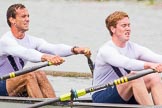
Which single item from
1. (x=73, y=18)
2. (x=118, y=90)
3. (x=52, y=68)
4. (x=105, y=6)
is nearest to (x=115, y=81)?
(x=118, y=90)

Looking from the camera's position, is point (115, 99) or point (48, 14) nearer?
point (115, 99)

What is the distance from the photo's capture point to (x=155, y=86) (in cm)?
623

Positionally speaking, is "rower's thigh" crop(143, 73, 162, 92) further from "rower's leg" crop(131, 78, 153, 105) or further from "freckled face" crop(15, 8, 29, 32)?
"freckled face" crop(15, 8, 29, 32)

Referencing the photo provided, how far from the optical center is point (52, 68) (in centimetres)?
1387

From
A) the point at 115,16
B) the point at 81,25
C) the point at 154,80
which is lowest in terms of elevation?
the point at 154,80

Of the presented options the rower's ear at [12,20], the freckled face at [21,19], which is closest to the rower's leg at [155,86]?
the freckled face at [21,19]

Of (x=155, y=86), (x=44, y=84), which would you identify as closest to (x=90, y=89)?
(x=155, y=86)

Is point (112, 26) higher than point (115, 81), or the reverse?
point (112, 26)

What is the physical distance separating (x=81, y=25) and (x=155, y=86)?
64.1 feet

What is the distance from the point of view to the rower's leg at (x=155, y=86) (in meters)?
6.16

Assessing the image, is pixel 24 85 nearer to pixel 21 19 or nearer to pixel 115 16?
pixel 21 19

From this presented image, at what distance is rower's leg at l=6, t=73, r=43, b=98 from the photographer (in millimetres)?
6941

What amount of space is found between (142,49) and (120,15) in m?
0.37

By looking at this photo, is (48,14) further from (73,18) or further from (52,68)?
(52,68)
